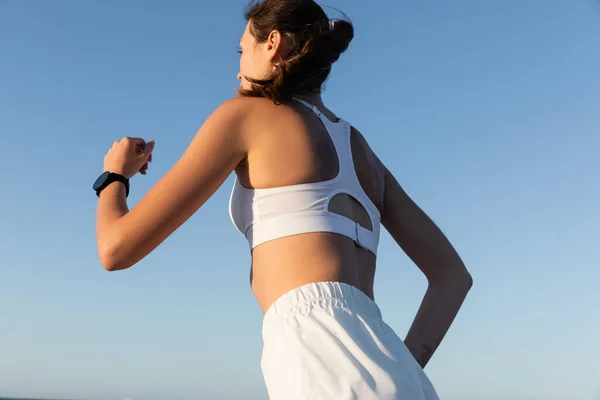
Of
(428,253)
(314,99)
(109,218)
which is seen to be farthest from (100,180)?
(428,253)

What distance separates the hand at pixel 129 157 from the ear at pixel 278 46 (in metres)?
0.58

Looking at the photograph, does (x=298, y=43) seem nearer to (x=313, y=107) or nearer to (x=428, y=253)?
(x=313, y=107)

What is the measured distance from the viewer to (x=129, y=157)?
277 centimetres

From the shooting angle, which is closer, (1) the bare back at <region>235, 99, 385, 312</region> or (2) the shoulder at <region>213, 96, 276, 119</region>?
(1) the bare back at <region>235, 99, 385, 312</region>

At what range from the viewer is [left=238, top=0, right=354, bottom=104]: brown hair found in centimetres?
278

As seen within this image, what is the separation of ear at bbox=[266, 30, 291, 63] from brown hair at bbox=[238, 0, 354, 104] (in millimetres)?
17

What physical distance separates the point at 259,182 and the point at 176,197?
0.95 ft

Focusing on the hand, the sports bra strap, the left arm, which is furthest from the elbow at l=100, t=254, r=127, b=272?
the sports bra strap

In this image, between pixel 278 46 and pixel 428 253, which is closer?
pixel 278 46

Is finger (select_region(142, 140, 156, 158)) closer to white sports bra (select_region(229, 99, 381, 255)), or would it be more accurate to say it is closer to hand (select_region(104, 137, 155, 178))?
hand (select_region(104, 137, 155, 178))

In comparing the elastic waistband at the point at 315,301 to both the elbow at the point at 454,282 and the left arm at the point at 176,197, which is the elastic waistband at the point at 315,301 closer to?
the left arm at the point at 176,197

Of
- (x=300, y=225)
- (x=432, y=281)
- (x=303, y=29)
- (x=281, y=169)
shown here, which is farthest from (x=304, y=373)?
(x=303, y=29)

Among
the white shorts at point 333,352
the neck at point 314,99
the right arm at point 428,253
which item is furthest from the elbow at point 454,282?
the neck at point 314,99

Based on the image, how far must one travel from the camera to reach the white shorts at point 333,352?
2146mm
